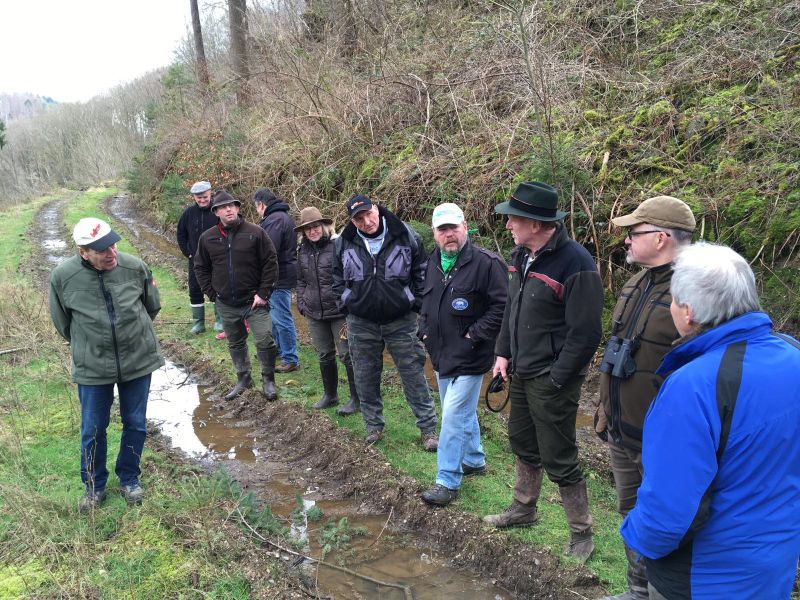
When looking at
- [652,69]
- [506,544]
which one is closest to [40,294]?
[506,544]

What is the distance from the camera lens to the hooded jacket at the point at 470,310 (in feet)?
14.8

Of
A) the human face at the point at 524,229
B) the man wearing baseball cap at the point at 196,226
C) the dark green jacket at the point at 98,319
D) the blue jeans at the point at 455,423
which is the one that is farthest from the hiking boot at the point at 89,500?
the man wearing baseball cap at the point at 196,226

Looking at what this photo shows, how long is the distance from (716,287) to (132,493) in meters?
4.47

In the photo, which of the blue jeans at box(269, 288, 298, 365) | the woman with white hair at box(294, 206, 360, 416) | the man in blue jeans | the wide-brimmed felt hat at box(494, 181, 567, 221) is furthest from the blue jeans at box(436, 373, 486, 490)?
the blue jeans at box(269, 288, 298, 365)

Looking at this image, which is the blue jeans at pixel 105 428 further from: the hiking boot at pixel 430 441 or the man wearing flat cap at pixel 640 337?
the man wearing flat cap at pixel 640 337

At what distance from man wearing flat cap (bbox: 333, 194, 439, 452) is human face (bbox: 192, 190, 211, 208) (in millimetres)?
3994

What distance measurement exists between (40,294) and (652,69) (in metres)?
10.9

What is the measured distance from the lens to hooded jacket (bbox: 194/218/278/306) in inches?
261

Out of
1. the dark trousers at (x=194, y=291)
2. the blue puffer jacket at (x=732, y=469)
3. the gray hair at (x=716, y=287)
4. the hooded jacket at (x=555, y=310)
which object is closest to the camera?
the blue puffer jacket at (x=732, y=469)

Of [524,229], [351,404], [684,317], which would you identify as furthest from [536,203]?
[351,404]

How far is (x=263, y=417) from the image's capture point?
662 cm

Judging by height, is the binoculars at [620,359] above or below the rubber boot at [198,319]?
above

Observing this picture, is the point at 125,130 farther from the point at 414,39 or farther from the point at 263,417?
the point at 263,417

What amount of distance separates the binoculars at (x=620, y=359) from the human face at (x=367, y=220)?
256 centimetres
